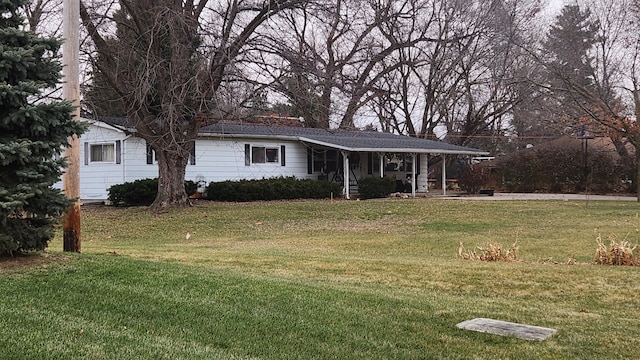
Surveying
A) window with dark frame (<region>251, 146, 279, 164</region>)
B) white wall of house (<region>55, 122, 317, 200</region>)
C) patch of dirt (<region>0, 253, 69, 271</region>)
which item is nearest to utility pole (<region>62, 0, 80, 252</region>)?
patch of dirt (<region>0, 253, 69, 271</region>)

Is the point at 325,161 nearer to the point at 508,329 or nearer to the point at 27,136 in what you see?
the point at 27,136

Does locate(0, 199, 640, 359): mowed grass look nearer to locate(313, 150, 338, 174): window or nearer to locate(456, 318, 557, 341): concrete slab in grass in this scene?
locate(456, 318, 557, 341): concrete slab in grass

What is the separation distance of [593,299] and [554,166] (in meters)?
29.5

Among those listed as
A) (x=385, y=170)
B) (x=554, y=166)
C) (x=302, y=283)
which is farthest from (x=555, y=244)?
(x=554, y=166)

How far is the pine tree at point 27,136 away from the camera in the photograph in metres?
6.61

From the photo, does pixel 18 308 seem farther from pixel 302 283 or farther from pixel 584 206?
pixel 584 206

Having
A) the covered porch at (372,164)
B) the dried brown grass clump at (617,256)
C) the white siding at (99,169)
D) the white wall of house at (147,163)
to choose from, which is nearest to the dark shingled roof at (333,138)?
the covered porch at (372,164)

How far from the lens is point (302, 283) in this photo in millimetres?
7348

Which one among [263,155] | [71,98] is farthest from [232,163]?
[71,98]

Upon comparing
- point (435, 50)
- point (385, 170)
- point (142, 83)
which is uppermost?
point (435, 50)

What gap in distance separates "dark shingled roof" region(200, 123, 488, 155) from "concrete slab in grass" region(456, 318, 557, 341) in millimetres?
18357

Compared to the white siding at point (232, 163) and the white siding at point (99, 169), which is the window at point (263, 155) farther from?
the white siding at point (99, 169)

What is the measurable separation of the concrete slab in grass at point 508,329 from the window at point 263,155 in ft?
70.6

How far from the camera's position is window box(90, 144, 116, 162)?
24.5m
